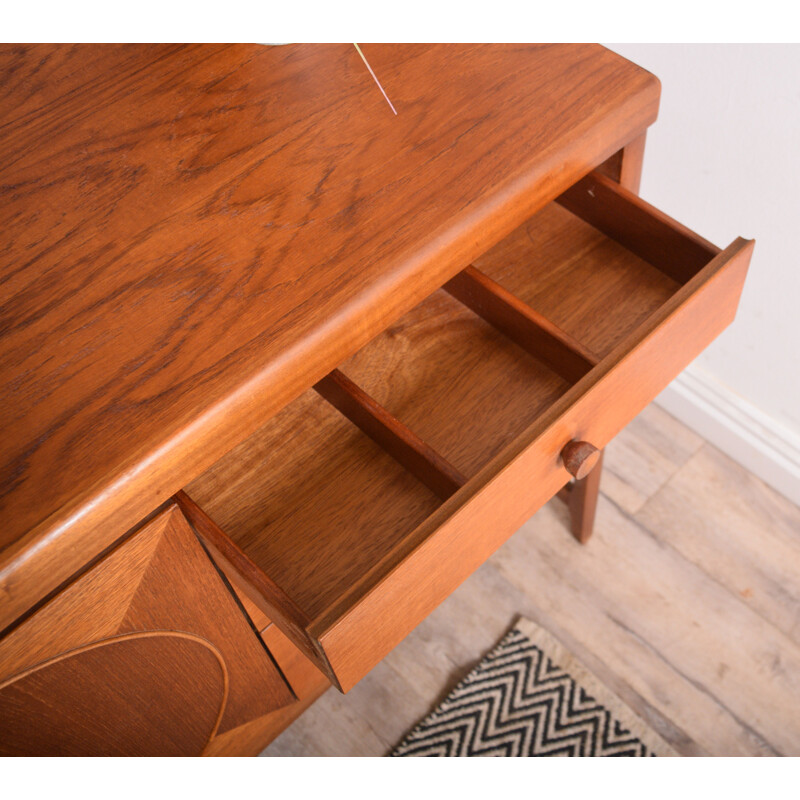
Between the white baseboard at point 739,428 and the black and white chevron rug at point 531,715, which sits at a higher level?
the white baseboard at point 739,428

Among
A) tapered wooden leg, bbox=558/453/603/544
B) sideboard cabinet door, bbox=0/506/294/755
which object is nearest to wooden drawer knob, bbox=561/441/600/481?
sideboard cabinet door, bbox=0/506/294/755

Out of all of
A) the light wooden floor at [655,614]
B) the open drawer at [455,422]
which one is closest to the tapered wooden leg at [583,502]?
the light wooden floor at [655,614]

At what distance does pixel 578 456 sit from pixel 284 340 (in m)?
0.24

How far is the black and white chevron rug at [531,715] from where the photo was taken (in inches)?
42.0

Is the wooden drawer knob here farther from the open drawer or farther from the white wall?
the white wall

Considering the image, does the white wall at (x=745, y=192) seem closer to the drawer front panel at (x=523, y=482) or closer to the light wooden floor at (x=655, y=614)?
the light wooden floor at (x=655, y=614)

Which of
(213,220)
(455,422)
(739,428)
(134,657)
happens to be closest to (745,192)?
(739,428)

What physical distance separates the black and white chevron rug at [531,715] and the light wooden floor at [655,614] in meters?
0.02

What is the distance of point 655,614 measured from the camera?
45.8 inches

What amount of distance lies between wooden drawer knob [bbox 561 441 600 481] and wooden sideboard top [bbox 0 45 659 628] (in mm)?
165

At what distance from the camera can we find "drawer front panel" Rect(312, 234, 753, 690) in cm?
57

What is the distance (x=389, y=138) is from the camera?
65cm

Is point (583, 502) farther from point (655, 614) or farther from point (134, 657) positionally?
point (134, 657)
